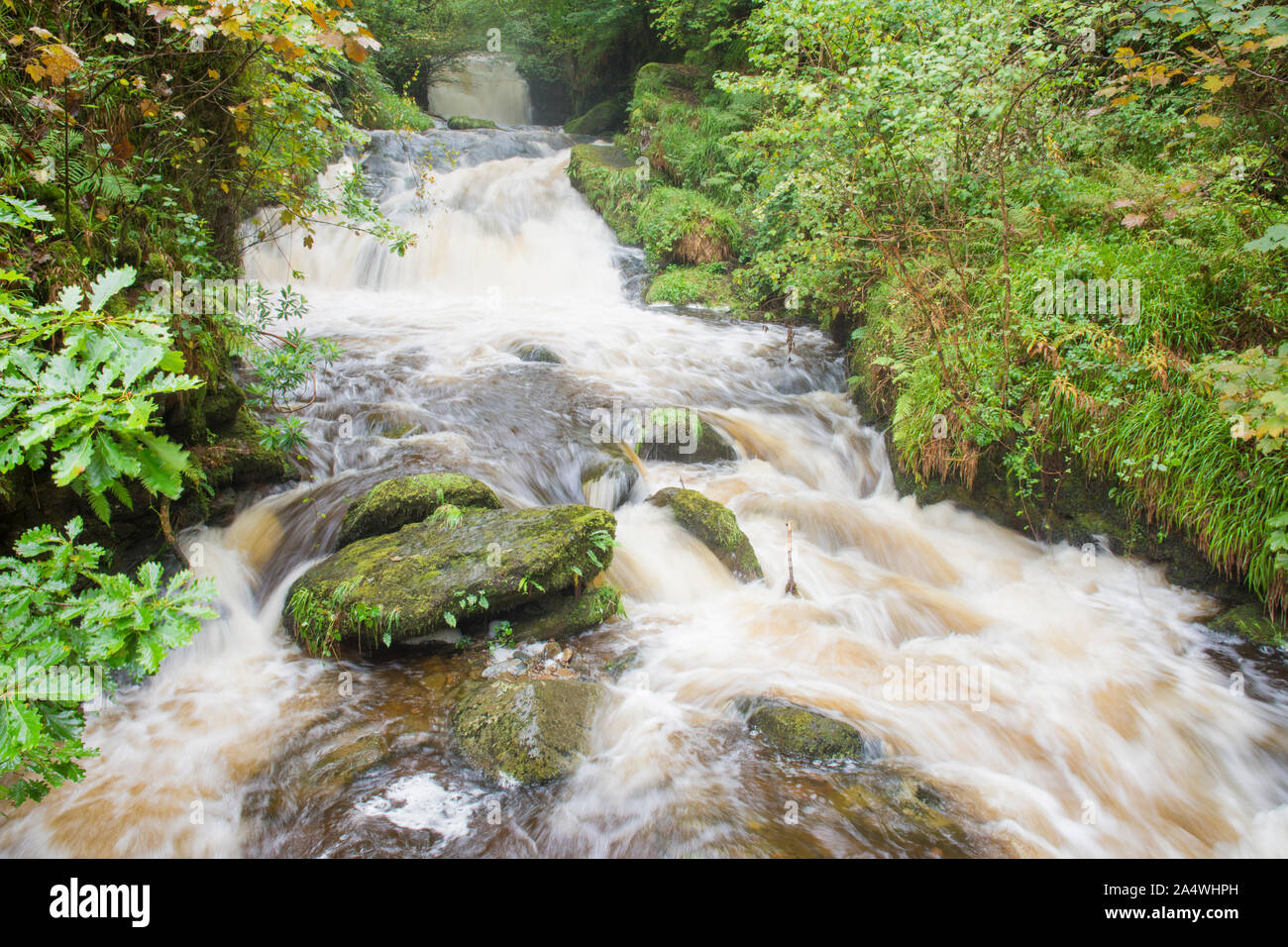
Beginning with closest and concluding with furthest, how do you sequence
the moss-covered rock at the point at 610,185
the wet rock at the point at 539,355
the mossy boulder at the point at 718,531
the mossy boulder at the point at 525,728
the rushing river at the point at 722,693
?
the rushing river at the point at 722,693 < the mossy boulder at the point at 525,728 < the mossy boulder at the point at 718,531 < the wet rock at the point at 539,355 < the moss-covered rock at the point at 610,185

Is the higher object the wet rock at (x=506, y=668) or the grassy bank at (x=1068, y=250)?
the grassy bank at (x=1068, y=250)

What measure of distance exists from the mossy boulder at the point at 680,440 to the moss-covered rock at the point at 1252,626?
4410mm

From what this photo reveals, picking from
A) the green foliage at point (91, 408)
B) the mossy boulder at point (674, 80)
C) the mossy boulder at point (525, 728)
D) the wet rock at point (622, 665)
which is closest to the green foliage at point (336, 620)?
the mossy boulder at point (525, 728)

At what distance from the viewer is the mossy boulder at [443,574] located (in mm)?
4387

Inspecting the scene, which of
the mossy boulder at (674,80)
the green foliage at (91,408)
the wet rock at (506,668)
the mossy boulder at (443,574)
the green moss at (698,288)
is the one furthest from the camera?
the mossy boulder at (674,80)

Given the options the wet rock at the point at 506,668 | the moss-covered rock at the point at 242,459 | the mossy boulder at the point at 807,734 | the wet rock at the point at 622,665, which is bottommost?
the mossy boulder at the point at 807,734

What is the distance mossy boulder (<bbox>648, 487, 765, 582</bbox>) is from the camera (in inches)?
223

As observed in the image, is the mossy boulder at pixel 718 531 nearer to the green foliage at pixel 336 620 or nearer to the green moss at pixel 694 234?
the green foliage at pixel 336 620

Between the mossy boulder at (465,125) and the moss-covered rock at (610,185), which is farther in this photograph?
the mossy boulder at (465,125)

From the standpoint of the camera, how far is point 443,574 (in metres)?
4.57

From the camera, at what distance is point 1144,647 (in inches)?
189

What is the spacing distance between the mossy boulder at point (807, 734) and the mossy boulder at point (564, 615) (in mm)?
1482

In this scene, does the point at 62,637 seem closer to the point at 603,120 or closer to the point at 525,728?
the point at 525,728
